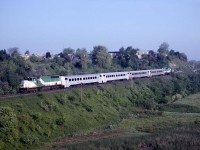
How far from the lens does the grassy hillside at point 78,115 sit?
27144 millimetres

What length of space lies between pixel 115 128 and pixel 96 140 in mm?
6694

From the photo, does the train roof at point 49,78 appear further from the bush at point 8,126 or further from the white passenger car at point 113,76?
the bush at point 8,126

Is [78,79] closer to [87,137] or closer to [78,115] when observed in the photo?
[78,115]

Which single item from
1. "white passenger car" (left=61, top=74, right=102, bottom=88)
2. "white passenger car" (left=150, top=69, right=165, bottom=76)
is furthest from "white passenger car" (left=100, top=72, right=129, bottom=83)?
"white passenger car" (left=150, top=69, right=165, bottom=76)

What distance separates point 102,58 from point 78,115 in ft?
173

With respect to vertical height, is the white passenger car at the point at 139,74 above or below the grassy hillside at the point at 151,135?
above

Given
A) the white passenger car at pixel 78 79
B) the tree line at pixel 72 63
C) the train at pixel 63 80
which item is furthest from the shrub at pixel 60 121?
the white passenger car at pixel 78 79

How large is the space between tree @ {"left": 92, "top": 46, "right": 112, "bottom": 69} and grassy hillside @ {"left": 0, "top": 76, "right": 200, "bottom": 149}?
2981 centimetres

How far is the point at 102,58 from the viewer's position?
8894 centimetres

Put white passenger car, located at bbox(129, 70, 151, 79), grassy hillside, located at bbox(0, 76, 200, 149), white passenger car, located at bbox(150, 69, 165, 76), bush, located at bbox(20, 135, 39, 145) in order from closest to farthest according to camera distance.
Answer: bush, located at bbox(20, 135, 39, 145) → grassy hillside, located at bbox(0, 76, 200, 149) → white passenger car, located at bbox(129, 70, 151, 79) → white passenger car, located at bbox(150, 69, 165, 76)

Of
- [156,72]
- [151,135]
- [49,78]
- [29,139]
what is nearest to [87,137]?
[151,135]

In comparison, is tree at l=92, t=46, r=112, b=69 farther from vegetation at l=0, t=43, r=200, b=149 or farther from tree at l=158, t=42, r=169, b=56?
tree at l=158, t=42, r=169, b=56

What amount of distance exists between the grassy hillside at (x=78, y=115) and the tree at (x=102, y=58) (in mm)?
29807

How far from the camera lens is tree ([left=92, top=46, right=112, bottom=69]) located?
88.4 m
